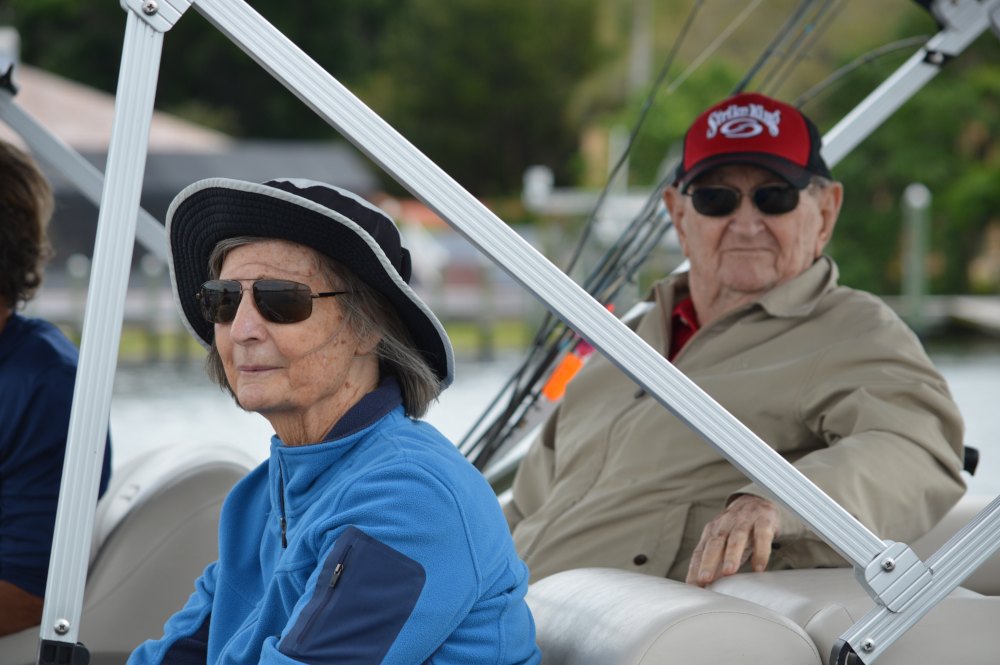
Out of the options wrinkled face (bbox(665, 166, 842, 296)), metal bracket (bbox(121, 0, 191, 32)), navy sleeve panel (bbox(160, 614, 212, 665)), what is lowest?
navy sleeve panel (bbox(160, 614, 212, 665))

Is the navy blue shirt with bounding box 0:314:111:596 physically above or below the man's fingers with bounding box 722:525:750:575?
above

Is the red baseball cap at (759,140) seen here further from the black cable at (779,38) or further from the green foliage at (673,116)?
the green foliage at (673,116)

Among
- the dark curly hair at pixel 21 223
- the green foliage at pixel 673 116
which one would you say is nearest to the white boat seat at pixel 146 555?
the dark curly hair at pixel 21 223

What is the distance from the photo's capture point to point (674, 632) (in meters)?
1.77

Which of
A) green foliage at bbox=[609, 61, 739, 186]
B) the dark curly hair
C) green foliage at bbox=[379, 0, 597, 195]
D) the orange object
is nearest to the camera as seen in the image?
the dark curly hair

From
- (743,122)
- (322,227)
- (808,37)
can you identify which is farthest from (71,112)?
(322,227)

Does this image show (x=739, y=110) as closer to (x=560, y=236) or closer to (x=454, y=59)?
(x=560, y=236)

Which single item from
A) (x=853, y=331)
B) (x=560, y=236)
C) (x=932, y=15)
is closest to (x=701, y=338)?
(x=853, y=331)

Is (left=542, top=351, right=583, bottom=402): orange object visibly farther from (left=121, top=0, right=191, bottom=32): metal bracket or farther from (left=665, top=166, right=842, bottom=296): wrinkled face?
(left=121, top=0, right=191, bottom=32): metal bracket

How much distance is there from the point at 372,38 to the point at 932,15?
44.5m

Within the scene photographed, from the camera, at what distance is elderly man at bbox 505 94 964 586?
235 cm

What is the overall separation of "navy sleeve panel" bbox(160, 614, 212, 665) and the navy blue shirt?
24.8 inches

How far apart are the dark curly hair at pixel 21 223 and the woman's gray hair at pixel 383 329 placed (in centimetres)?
101

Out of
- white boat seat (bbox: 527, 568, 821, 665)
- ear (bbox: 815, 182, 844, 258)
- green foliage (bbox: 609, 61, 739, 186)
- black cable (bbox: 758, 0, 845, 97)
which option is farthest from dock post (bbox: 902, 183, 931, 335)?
white boat seat (bbox: 527, 568, 821, 665)
